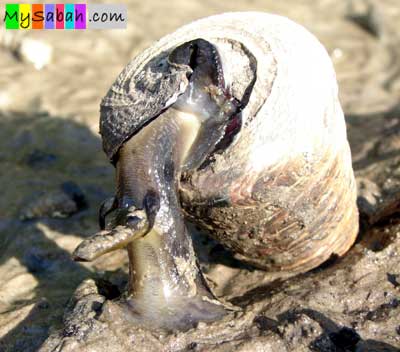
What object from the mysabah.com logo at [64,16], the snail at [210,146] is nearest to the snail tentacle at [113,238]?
the snail at [210,146]

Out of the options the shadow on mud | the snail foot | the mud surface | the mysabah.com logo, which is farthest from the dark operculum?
the mysabah.com logo

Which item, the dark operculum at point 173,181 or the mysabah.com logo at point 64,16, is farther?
the mysabah.com logo at point 64,16

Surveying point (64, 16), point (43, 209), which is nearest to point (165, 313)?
point (43, 209)

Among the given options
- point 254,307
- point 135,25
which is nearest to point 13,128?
point 135,25

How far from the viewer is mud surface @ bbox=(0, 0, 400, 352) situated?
266 cm

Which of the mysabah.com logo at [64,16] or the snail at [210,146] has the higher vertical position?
the mysabah.com logo at [64,16]

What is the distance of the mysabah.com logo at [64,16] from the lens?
5980 millimetres

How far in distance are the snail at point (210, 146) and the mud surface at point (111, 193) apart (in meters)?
0.24

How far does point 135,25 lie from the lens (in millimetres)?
6348

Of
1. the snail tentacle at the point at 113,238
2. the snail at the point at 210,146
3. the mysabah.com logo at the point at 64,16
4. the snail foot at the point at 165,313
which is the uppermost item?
the mysabah.com logo at the point at 64,16

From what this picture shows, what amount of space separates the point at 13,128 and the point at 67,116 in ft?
1.33

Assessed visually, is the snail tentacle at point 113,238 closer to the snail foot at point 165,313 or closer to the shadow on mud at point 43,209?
the snail foot at point 165,313

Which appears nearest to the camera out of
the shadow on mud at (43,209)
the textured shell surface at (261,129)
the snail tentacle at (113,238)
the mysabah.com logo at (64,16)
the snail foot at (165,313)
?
the snail tentacle at (113,238)

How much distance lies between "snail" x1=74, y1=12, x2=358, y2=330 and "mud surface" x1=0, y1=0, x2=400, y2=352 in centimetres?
24
